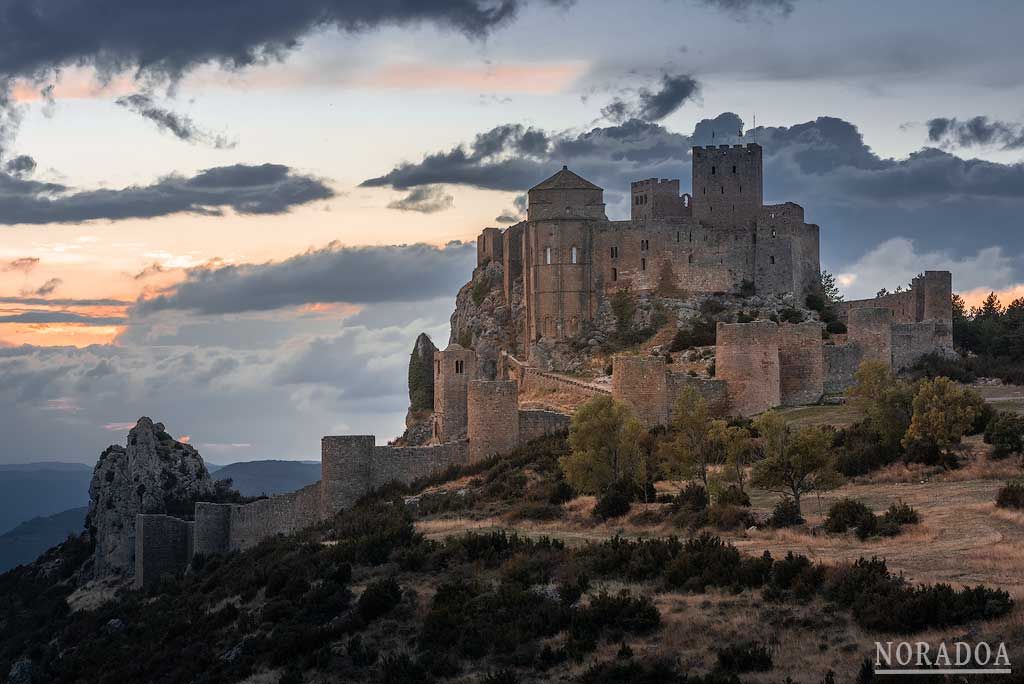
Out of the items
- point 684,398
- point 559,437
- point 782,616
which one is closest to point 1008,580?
point 782,616

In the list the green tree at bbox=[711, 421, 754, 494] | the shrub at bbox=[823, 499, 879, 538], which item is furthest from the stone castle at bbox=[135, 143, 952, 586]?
the shrub at bbox=[823, 499, 879, 538]

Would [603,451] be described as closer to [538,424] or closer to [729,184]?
[538,424]

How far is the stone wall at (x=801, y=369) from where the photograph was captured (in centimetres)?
4206

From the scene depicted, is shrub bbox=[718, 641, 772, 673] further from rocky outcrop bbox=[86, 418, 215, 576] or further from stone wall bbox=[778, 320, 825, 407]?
rocky outcrop bbox=[86, 418, 215, 576]

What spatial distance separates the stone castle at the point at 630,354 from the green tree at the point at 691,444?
3.92 metres

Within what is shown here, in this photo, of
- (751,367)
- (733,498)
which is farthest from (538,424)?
(733,498)

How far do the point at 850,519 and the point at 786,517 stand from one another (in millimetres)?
1449

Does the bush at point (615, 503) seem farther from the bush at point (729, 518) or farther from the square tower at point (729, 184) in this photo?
the square tower at point (729, 184)

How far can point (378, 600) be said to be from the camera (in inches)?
1065

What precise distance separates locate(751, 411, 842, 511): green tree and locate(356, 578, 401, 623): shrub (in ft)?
26.9

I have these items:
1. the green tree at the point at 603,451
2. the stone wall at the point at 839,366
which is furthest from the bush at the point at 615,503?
the stone wall at the point at 839,366

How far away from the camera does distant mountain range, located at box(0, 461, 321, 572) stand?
115688mm

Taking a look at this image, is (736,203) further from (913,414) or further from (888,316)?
(913,414)

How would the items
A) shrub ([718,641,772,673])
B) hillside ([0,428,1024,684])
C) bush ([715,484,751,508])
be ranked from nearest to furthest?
shrub ([718,641,772,673]), hillside ([0,428,1024,684]), bush ([715,484,751,508])
